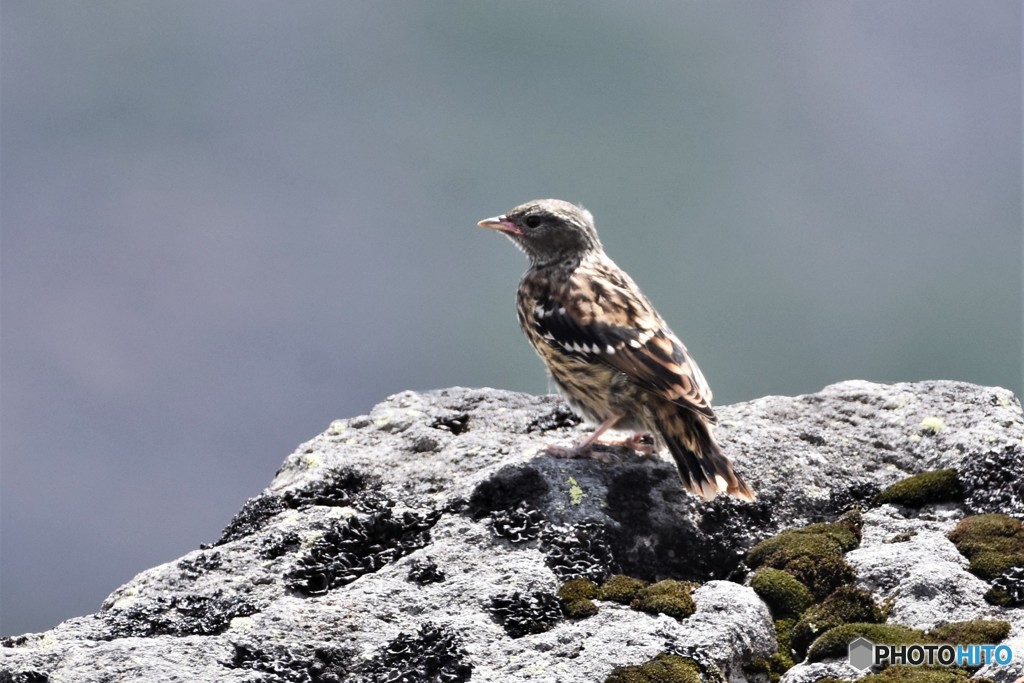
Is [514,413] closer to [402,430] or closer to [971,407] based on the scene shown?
[402,430]

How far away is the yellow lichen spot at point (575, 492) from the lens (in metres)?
8.05

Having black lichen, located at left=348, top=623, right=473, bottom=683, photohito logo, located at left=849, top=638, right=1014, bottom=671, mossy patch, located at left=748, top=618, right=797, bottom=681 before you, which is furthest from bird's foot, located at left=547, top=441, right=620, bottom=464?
photohito logo, located at left=849, top=638, right=1014, bottom=671

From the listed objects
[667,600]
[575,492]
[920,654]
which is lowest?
[920,654]

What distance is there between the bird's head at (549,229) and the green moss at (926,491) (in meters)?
3.59

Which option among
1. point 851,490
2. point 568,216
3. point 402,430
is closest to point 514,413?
point 402,430

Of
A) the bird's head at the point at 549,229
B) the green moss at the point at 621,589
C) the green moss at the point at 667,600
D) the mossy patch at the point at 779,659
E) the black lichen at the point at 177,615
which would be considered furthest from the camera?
the bird's head at the point at 549,229

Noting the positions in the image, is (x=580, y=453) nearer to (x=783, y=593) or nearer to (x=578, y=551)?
(x=578, y=551)

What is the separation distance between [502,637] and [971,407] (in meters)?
4.59

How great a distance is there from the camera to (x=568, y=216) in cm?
1088

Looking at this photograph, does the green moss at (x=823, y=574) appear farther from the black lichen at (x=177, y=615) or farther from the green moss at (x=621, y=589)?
the black lichen at (x=177, y=615)

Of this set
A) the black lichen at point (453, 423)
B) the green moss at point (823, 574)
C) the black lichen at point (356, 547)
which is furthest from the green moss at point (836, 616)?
the black lichen at point (453, 423)

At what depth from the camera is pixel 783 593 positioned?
7.22 m

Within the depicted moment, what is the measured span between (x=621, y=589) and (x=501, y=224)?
4.68 meters

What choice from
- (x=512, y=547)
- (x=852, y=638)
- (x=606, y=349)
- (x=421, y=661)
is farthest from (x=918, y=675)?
(x=606, y=349)
